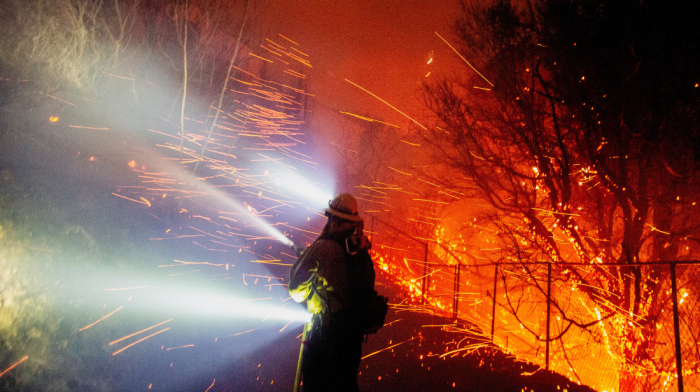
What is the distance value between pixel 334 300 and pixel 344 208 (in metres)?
0.86

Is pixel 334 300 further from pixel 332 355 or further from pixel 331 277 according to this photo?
pixel 332 355

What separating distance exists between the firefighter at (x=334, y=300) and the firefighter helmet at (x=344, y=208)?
0.01 meters

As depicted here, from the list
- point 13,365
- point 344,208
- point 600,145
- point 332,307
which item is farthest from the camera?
point 600,145

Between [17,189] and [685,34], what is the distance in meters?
11.3

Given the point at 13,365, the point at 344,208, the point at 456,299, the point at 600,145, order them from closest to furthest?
the point at 344,208
the point at 13,365
the point at 600,145
the point at 456,299

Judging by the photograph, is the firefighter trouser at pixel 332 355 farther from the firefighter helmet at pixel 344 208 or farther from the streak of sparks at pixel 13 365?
the streak of sparks at pixel 13 365

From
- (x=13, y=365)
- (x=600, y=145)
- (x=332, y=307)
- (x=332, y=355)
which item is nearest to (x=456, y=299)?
(x=600, y=145)

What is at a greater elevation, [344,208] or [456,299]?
[344,208]

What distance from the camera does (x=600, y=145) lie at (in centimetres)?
754

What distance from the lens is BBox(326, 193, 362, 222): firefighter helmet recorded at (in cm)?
352

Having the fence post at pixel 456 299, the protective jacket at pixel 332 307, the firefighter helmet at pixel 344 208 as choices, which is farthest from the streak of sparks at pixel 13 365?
the fence post at pixel 456 299

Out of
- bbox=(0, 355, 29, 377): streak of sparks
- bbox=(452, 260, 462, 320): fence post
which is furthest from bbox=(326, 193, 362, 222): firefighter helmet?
bbox=(452, 260, 462, 320): fence post

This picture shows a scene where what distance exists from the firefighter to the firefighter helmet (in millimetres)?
13

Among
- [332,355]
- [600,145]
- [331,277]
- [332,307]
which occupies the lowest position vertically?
[332,355]
